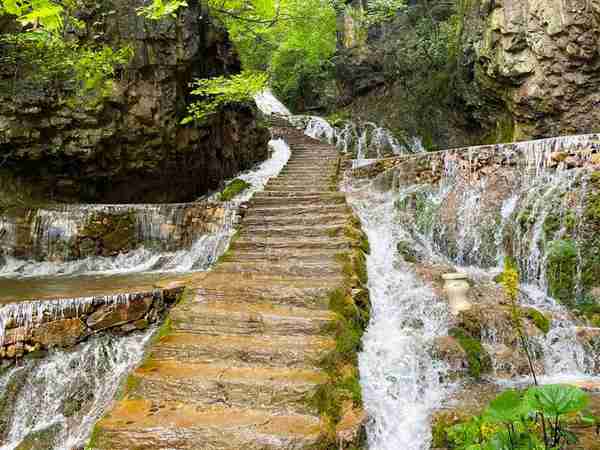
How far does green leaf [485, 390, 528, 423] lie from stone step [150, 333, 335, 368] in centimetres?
187

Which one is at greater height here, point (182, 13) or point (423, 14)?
point (423, 14)

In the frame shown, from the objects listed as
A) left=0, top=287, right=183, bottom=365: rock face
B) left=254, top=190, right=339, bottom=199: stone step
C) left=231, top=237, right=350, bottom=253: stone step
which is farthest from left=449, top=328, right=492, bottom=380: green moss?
left=254, top=190, right=339, bottom=199: stone step

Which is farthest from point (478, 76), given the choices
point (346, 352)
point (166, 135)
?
point (346, 352)

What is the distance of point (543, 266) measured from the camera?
6848 millimetres

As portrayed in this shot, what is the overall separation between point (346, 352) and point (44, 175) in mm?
8007

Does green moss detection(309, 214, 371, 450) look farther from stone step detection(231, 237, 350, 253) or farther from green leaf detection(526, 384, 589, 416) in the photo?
green leaf detection(526, 384, 589, 416)

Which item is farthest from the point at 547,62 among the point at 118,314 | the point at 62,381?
the point at 62,381

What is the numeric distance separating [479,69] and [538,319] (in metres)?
9.79

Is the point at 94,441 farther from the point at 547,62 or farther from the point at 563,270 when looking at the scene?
the point at 547,62

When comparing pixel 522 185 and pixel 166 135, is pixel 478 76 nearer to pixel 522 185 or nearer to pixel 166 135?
pixel 522 185

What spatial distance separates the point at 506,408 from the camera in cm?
236

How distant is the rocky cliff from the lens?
10516 millimetres

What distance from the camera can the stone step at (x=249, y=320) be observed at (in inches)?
179

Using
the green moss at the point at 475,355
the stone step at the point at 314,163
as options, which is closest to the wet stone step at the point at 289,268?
the green moss at the point at 475,355
